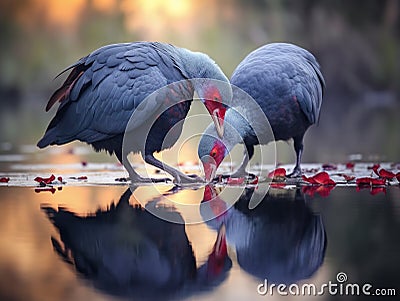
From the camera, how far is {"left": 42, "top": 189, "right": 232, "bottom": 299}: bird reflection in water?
311 cm

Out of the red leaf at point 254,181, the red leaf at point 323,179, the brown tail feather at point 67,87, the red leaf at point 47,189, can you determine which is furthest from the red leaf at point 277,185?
the brown tail feather at point 67,87

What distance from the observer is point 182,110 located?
19.7ft

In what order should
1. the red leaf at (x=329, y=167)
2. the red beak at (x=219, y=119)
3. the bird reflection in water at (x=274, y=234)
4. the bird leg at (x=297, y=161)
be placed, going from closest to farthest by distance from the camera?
1. the bird reflection in water at (x=274, y=234)
2. the red beak at (x=219, y=119)
3. the bird leg at (x=297, y=161)
4. the red leaf at (x=329, y=167)

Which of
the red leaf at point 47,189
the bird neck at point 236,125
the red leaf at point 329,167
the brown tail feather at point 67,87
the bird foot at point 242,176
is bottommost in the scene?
the red leaf at point 47,189

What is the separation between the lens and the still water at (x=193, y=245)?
309 centimetres

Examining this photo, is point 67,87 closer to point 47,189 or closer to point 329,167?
point 47,189

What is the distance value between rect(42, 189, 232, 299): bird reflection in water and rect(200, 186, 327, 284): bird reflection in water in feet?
0.36

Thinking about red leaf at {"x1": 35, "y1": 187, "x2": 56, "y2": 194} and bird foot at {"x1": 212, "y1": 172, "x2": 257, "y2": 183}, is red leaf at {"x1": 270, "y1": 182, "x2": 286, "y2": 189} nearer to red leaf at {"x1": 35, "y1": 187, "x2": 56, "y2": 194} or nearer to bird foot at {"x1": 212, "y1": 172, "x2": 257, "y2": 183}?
bird foot at {"x1": 212, "y1": 172, "x2": 257, "y2": 183}

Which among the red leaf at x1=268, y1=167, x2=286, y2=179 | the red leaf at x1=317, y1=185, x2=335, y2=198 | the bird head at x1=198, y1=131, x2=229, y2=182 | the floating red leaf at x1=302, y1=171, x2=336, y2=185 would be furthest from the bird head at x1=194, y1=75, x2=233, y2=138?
the red leaf at x1=317, y1=185, x2=335, y2=198

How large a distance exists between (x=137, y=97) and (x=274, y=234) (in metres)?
2.19

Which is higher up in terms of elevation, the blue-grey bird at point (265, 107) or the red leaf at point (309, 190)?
the blue-grey bird at point (265, 107)

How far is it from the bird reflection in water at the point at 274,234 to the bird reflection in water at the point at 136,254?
108mm

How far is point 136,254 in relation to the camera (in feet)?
12.0

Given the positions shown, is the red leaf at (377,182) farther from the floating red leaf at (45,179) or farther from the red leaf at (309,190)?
the floating red leaf at (45,179)
